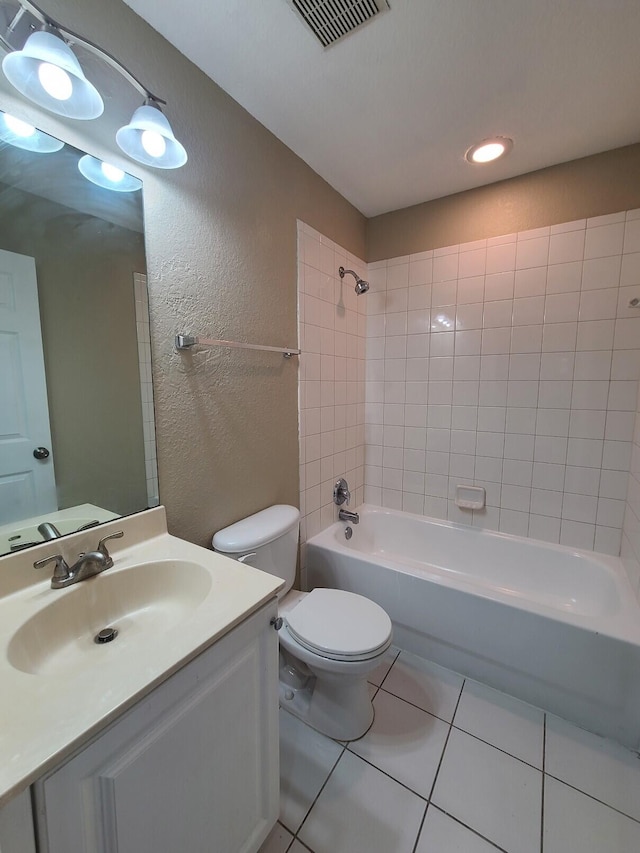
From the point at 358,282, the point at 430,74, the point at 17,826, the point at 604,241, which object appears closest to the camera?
the point at 17,826

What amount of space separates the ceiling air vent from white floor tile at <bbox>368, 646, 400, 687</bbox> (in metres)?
2.30

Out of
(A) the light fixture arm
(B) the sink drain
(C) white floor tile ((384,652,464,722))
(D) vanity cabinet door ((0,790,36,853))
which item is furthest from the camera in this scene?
(C) white floor tile ((384,652,464,722))

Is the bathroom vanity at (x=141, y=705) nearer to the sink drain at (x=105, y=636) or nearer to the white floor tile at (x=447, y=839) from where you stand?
the sink drain at (x=105, y=636)

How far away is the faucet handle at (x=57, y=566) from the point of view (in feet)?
2.90

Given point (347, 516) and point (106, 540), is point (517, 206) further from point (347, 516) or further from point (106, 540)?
point (106, 540)

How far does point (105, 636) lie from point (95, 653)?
1.9 inches

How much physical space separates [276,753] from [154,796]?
1.33 feet

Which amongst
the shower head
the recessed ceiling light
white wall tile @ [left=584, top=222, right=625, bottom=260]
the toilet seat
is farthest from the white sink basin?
white wall tile @ [left=584, top=222, right=625, bottom=260]

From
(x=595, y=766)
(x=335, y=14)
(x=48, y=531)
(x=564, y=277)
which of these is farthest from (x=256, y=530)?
(x=564, y=277)

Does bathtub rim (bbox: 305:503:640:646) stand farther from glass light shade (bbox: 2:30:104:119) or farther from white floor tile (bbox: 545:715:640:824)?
glass light shade (bbox: 2:30:104:119)

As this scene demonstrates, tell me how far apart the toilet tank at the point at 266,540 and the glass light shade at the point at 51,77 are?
131 cm

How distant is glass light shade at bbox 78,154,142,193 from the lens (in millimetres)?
981

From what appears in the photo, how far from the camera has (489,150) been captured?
1627mm

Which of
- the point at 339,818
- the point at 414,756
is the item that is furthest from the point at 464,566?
the point at 339,818
